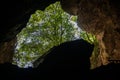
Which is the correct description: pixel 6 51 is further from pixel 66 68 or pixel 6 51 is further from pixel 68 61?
pixel 66 68

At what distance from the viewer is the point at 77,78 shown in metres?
11.3

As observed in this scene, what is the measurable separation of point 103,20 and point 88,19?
4.77 feet

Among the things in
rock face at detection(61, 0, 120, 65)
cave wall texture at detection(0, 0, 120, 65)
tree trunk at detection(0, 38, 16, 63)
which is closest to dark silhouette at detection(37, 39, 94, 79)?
cave wall texture at detection(0, 0, 120, 65)

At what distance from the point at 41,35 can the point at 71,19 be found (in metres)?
5.04

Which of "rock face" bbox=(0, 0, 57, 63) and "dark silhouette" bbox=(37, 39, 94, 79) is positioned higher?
"rock face" bbox=(0, 0, 57, 63)

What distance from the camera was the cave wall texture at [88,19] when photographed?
1528cm

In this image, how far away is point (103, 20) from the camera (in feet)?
64.5

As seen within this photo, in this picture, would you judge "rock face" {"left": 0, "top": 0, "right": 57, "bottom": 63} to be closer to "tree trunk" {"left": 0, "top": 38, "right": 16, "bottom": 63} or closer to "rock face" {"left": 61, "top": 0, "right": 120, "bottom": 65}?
"tree trunk" {"left": 0, "top": 38, "right": 16, "bottom": 63}

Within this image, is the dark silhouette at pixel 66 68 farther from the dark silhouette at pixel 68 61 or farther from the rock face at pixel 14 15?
the rock face at pixel 14 15

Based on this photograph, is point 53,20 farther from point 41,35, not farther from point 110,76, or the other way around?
point 110,76

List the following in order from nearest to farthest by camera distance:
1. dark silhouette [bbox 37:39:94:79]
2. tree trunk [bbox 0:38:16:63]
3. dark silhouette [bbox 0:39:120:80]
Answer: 1. dark silhouette [bbox 0:39:120:80]
2. dark silhouette [bbox 37:39:94:79]
3. tree trunk [bbox 0:38:16:63]

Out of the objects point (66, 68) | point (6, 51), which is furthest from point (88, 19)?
point (66, 68)

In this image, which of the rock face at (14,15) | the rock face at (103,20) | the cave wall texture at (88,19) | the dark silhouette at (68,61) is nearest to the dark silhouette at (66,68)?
the dark silhouette at (68,61)

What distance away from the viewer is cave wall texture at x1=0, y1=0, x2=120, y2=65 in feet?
50.1
